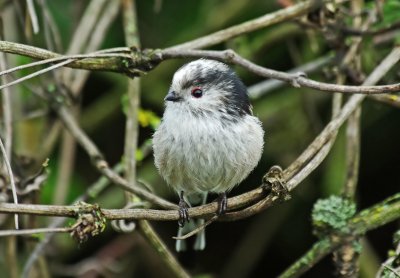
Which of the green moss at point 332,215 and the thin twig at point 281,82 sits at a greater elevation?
the thin twig at point 281,82

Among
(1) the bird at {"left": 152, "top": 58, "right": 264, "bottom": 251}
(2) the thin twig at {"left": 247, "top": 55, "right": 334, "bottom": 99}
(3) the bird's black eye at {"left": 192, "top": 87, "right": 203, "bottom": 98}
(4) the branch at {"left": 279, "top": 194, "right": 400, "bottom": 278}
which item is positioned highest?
(2) the thin twig at {"left": 247, "top": 55, "right": 334, "bottom": 99}

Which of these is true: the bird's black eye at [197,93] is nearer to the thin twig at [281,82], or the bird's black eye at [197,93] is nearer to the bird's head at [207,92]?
the bird's head at [207,92]

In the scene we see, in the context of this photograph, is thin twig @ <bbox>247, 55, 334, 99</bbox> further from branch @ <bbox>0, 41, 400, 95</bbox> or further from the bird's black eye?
branch @ <bbox>0, 41, 400, 95</bbox>

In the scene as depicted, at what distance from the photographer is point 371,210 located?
359 centimetres

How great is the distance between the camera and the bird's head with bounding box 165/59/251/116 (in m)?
3.65

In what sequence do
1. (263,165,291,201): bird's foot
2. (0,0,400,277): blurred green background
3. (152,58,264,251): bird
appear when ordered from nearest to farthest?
(263,165,291,201): bird's foot → (152,58,264,251): bird → (0,0,400,277): blurred green background

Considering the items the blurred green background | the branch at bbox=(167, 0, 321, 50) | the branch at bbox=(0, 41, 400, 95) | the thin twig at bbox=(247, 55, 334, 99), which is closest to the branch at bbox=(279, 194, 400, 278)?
the branch at bbox=(0, 41, 400, 95)

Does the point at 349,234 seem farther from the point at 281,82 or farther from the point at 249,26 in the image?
the point at 281,82

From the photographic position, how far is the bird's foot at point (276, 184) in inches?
117

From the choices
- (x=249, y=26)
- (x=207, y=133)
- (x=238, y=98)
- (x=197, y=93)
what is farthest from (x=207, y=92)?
(x=249, y=26)

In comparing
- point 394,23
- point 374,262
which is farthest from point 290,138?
point 394,23

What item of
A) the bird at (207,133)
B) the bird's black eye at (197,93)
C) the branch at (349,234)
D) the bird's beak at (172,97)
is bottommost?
the branch at (349,234)

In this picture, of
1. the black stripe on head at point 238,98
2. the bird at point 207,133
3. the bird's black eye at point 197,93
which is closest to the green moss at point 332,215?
the bird at point 207,133

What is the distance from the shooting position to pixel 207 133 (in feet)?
11.6
